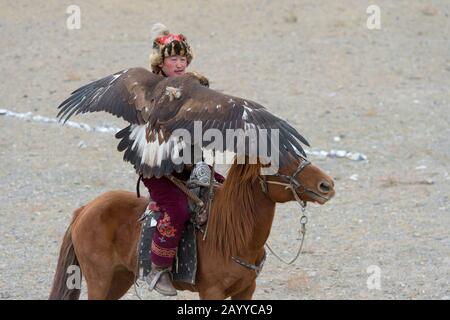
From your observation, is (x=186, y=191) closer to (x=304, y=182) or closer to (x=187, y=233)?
(x=187, y=233)

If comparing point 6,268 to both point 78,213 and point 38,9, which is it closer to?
point 78,213

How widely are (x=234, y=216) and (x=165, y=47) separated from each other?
44.7 inches

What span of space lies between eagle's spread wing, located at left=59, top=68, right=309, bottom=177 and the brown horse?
0.27m

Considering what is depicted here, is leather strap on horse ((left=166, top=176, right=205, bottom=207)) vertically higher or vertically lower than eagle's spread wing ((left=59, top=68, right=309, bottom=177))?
lower

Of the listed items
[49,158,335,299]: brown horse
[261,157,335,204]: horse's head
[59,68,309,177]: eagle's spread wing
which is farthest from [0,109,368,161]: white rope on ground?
[261,157,335,204]: horse's head

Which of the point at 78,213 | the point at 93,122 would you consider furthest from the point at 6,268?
the point at 93,122

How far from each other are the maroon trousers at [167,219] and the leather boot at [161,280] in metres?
0.07

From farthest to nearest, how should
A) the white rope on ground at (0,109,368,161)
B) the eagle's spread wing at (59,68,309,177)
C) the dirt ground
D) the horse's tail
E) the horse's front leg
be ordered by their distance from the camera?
the white rope on ground at (0,109,368,161) < the dirt ground < the horse's tail < the horse's front leg < the eagle's spread wing at (59,68,309,177)

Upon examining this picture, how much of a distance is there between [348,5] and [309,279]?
394 inches

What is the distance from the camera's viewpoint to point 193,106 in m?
5.29

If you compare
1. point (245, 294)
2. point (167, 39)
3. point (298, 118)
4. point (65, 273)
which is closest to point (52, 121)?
point (298, 118)

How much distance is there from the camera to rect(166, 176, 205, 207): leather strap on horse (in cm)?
568

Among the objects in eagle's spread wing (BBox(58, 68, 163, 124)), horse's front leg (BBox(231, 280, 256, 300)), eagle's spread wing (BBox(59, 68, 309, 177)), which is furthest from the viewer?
horse's front leg (BBox(231, 280, 256, 300))

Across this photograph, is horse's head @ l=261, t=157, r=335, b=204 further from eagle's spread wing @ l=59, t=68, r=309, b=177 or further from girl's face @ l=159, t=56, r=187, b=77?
girl's face @ l=159, t=56, r=187, b=77
